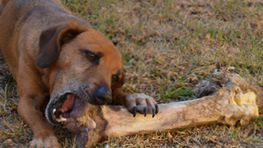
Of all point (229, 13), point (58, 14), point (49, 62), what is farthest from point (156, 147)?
point (229, 13)

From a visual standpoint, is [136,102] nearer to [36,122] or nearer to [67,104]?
[67,104]

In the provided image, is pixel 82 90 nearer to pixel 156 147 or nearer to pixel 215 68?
pixel 156 147

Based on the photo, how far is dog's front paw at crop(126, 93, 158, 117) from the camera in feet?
11.4

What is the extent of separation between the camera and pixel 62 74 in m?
3.40

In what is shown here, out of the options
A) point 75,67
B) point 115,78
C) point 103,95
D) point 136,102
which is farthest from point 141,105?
point 75,67

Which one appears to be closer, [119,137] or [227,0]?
[119,137]

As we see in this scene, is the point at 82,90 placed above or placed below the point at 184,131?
above

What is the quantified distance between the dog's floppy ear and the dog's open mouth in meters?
0.28

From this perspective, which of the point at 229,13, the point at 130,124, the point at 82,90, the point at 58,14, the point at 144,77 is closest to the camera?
the point at 82,90

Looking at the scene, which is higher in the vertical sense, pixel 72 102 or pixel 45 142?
pixel 72 102

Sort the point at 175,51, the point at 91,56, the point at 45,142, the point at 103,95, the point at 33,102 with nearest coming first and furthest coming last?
the point at 103,95 < the point at 45,142 < the point at 91,56 < the point at 33,102 < the point at 175,51

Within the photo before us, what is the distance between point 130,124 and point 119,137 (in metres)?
0.11

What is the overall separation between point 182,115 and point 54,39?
3.14 ft

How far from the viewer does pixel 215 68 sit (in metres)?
4.66
